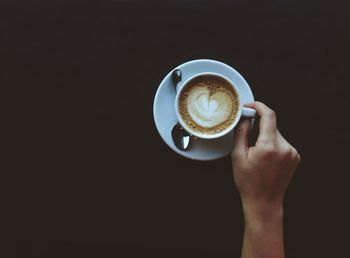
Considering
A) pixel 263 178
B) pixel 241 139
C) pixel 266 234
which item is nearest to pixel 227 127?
pixel 241 139

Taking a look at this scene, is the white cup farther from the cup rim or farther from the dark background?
the dark background

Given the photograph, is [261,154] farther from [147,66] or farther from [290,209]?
[147,66]

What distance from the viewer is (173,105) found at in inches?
38.8

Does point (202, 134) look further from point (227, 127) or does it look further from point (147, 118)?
point (147, 118)

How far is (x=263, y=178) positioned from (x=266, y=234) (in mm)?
147

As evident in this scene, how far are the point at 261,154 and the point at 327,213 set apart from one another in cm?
33

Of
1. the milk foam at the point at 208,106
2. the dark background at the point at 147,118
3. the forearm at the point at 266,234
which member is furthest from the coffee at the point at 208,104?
the forearm at the point at 266,234

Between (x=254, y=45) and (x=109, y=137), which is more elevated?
(x=254, y=45)

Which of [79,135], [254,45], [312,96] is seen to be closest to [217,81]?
[254,45]

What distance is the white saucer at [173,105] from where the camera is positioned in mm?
972

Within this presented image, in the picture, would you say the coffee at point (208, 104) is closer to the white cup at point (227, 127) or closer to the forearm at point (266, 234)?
the white cup at point (227, 127)

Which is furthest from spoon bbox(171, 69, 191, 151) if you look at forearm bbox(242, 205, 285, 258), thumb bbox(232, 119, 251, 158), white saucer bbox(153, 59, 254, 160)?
forearm bbox(242, 205, 285, 258)

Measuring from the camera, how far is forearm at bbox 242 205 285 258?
96cm

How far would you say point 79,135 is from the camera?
1070 millimetres
